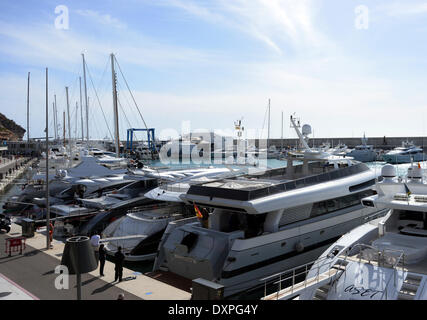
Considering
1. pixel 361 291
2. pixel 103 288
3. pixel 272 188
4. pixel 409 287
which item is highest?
pixel 272 188

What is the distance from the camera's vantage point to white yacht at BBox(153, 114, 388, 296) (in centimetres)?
1317

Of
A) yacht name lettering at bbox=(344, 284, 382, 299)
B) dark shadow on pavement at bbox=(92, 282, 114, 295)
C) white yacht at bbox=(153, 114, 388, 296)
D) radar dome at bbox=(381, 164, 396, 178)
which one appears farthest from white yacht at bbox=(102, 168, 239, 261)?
yacht name lettering at bbox=(344, 284, 382, 299)

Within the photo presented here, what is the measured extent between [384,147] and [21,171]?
84589 millimetres

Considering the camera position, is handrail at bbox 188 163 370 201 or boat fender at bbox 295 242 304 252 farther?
boat fender at bbox 295 242 304 252

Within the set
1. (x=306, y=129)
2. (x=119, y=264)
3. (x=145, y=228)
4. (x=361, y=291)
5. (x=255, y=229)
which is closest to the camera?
(x=361, y=291)

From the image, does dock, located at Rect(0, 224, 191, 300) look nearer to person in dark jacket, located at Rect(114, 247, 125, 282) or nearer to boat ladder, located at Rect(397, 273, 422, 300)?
person in dark jacket, located at Rect(114, 247, 125, 282)

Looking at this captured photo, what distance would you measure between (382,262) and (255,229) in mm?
5470

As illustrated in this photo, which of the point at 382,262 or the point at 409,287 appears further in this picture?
the point at 382,262

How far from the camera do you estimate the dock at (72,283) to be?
35.3 feet

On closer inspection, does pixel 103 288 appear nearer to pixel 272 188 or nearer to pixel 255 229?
pixel 255 229

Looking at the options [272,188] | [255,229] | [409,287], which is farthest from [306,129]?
[409,287]

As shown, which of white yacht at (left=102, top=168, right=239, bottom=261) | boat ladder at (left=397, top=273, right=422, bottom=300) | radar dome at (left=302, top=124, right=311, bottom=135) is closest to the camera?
boat ladder at (left=397, top=273, right=422, bottom=300)

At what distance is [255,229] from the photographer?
14.6m
